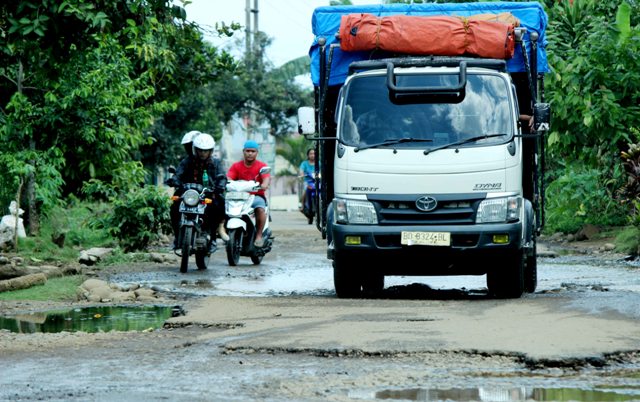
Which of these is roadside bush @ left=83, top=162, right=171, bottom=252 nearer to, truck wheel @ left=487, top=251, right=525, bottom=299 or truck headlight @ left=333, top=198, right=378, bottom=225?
truck headlight @ left=333, top=198, right=378, bottom=225

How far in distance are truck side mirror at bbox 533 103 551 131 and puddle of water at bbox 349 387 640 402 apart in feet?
18.0

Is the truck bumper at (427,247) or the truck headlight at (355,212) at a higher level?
the truck headlight at (355,212)

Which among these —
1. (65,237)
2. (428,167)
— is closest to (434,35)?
(428,167)

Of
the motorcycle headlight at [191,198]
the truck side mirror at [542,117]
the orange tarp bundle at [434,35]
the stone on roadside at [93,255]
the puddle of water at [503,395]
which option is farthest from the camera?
the stone on roadside at [93,255]

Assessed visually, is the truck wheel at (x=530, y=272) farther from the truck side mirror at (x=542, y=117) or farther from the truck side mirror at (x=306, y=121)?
the truck side mirror at (x=306, y=121)

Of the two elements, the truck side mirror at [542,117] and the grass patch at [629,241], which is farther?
the grass patch at [629,241]

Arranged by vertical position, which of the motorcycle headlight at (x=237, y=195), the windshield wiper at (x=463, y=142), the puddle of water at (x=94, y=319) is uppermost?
the windshield wiper at (x=463, y=142)

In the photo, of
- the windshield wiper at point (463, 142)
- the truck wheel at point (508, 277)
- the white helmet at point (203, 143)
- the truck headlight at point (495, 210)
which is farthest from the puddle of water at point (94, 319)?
the white helmet at point (203, 143)

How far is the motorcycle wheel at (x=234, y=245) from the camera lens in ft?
54.6

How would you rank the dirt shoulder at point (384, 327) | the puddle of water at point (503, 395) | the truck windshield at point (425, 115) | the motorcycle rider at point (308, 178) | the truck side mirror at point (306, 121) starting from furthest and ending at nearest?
1. the motorcycle rider at point (308, 178)
2. the truck side mirror at point (306, 121)
3. the truck windshield at point (425, 115)
4. the dirt shoulder at point (384, 327)
5. the puddle of water at point (503, 395)

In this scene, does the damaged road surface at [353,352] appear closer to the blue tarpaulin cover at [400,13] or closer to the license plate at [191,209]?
the blue tarpaulin cover at [400,13]

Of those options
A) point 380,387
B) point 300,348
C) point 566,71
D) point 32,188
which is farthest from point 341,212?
point 566,71

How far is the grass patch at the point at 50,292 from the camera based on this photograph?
1225cm

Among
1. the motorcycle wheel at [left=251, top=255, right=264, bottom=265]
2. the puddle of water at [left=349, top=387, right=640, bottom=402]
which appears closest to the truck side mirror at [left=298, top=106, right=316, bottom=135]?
the motorcycle wheel at [left=251, top=255, right=264, bottom=265]
